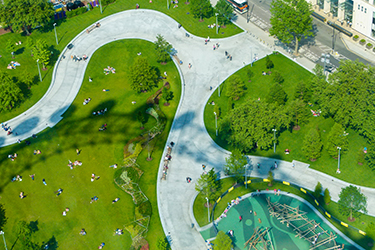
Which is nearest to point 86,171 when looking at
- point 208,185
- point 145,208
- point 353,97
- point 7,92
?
point 145,208

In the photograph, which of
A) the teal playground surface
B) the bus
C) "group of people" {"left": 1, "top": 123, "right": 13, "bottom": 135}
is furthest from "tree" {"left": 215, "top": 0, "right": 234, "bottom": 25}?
"group of people" {"left": 1, "top": 123, "right": 13, "bottom": 135}

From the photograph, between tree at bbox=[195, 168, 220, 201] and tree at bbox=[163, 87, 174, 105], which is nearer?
tree at bbox=[195, 168, 220, 201]

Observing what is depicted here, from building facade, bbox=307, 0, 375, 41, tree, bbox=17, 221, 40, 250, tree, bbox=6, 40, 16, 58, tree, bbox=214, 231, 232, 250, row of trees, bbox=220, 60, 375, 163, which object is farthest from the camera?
tree, bbox=6, 40, 16, 58

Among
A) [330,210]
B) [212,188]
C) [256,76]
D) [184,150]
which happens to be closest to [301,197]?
[330,210]

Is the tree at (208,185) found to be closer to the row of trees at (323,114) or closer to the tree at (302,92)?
the row of trees at (323,114)

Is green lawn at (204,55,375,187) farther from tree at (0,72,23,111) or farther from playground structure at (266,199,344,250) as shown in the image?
tree at (0,72,23,111)

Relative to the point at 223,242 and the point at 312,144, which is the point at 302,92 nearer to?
the point at 312,144
